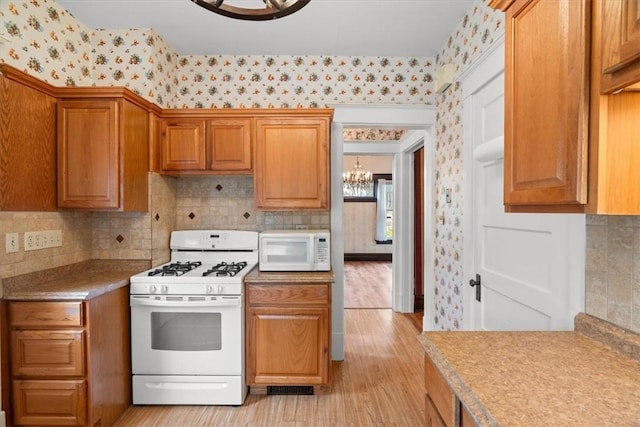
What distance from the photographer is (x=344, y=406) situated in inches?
97.6

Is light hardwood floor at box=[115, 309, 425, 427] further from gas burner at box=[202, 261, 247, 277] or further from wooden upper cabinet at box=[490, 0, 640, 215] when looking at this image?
wooden upper cabinet at box=[490, 0, 640, 215]

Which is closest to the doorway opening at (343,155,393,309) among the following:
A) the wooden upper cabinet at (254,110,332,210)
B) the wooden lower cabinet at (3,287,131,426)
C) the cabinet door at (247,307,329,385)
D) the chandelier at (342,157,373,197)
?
the chandelier at (342,157,373,197)

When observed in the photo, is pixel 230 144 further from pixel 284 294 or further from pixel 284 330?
pixel 284 330

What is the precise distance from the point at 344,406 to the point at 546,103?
2.20m

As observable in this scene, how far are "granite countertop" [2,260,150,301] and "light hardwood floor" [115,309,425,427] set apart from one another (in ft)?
2.88

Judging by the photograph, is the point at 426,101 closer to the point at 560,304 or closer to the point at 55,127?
the point at 560,304

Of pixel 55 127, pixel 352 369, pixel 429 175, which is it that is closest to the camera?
pixel 55 127

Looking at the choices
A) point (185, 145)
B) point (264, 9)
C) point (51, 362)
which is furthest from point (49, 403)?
point (264, 9)

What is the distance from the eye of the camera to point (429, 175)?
3.36 m

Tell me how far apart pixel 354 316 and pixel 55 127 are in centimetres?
352

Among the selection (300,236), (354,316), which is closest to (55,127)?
(300,236)

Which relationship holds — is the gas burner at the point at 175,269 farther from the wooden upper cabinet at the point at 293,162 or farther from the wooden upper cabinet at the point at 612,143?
the wooden upper cabinet at the point at 612,143

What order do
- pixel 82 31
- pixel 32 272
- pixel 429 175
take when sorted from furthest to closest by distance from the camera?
pixel 429 175 < pixel 82 31 < pixel 32 272

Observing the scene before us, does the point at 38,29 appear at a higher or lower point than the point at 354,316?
higher
